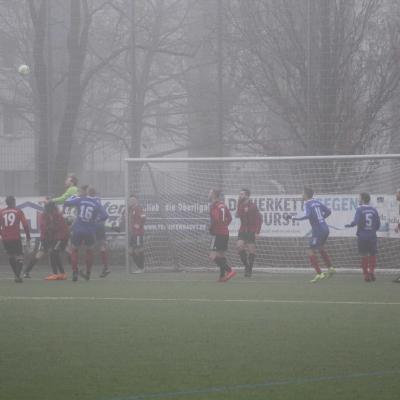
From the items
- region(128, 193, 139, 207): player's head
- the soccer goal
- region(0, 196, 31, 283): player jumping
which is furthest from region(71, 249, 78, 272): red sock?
region(128, 193, 139, 207): player's head

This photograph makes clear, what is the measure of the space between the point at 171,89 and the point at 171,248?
202 inches

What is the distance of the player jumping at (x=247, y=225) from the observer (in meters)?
21.1

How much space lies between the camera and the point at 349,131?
24.5 meters

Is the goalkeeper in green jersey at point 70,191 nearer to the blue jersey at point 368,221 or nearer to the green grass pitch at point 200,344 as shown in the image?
the green grass pitch at point 200,344

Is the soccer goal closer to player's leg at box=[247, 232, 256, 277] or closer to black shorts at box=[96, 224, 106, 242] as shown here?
black shorts at box=[96, 224, 106, 242]

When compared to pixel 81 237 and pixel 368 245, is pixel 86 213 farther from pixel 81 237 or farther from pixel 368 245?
pixel 368 245

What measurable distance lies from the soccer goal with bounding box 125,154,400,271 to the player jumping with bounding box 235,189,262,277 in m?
1.20

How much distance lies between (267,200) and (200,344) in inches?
521

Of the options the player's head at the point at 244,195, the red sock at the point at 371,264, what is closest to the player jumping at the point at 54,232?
the player's head at the point at 244,195

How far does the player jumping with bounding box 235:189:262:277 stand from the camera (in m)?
21.1

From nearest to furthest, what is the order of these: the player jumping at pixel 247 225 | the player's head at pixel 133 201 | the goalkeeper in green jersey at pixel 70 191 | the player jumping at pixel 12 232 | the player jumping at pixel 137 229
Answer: the player jumping at pixel 12 232 < the goalkeeper in green jersey at pixel 70 191 < the player jumping at pixel 247 225 < the player's head at pixel 133 201 < the player jumping at pixel 137 229

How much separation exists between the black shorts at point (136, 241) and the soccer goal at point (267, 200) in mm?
213

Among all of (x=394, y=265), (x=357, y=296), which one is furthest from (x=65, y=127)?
(x=357, y=296)

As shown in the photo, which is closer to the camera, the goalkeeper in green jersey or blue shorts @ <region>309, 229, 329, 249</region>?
blue shorts @ <region>309, 229, 329, 249</region>
